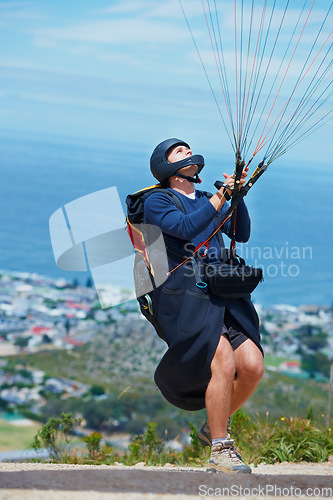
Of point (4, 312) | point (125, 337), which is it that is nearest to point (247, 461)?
point (125, 337)

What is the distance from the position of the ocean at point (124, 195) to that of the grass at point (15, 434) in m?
12.2

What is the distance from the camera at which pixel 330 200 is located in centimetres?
8594

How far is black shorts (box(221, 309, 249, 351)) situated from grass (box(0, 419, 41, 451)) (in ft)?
76.6

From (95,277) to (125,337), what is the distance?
38.9 m

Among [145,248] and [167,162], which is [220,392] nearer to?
[145,248]

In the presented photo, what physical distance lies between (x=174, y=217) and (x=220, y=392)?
1.11 meters

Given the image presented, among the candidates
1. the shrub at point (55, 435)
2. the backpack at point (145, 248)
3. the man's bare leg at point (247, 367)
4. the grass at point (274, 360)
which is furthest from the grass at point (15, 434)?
the man's bare leg at point (247, 367)

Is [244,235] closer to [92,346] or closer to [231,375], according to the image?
[231,375]

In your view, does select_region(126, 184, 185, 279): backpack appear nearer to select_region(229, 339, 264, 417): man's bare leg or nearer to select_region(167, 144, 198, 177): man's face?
select_region(167, 144, 198, 177): man's face

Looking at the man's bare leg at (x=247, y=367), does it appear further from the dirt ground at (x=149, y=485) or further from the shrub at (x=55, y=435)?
the shrub at (x=55, y=435)

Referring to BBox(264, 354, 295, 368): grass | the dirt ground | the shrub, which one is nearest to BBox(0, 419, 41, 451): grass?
BBox(264, 354, 295, 368): grass

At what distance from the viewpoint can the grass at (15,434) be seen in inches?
1074

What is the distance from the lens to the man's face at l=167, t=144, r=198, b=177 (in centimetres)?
473

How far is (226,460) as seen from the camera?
4285 mm
